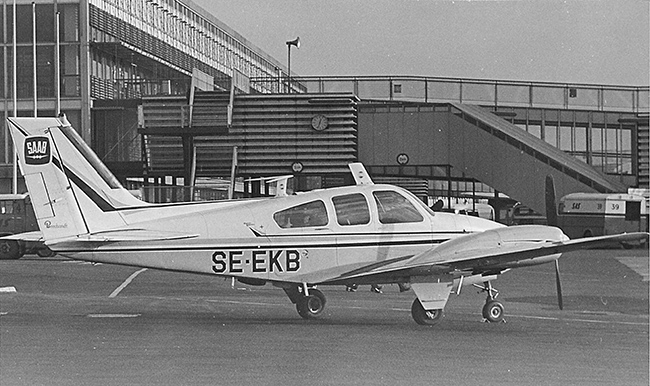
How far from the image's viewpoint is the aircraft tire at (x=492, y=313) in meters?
14.5

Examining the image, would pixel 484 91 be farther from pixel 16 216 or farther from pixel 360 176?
pixel 360 176

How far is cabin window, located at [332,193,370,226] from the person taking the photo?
46.6ft

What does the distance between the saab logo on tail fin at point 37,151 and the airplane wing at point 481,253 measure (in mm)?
5070

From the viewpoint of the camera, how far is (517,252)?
44.5 feet

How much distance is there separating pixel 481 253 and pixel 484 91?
24.6m

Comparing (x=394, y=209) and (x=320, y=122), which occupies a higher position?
(x=320, y=122)

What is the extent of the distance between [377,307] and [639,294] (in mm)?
7239

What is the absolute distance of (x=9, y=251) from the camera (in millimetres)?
33312

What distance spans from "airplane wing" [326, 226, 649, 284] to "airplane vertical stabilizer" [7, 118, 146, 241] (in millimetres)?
4028

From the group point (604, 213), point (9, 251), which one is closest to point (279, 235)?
point (9, 251)

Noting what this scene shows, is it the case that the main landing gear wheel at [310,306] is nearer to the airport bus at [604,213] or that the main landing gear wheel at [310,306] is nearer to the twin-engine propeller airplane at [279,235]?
the twin-engine propeller airplane at [279,235]

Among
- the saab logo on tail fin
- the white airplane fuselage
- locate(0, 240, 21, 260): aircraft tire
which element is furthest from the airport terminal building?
the white airplane fuselage

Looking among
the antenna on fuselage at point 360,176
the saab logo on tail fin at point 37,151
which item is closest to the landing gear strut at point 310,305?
the antenna on fuselage at point 360,176

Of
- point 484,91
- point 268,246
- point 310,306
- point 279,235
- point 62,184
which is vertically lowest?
point 310,306
